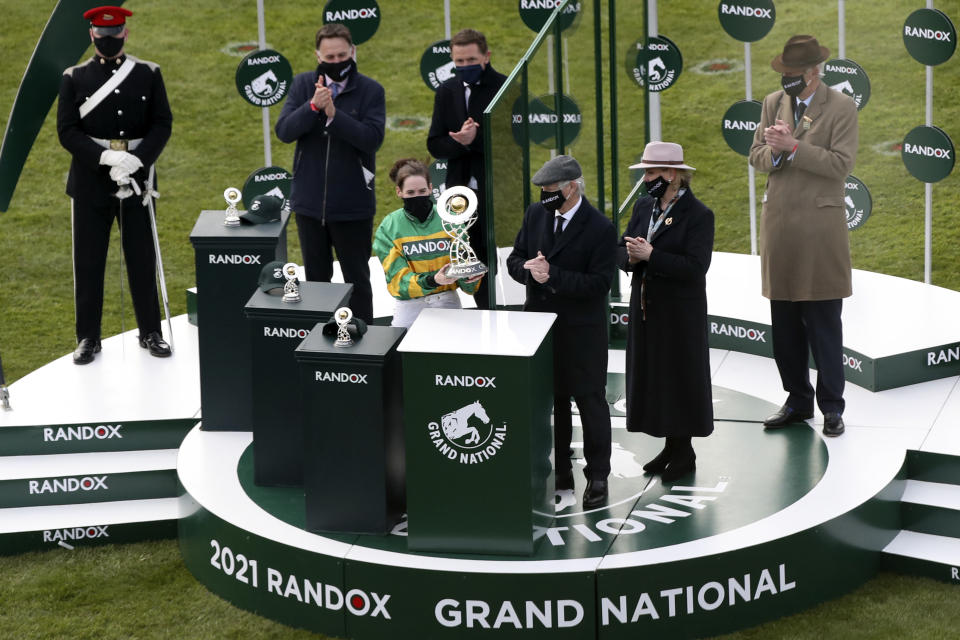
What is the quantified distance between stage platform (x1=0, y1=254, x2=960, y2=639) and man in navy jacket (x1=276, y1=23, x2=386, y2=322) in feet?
3.04

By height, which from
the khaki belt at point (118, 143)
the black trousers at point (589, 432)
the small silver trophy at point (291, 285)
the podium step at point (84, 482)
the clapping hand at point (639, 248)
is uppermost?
the khaki belt at point (118, 143)

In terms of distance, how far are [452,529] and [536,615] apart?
523 millimetres

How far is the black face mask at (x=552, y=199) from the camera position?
6934mm

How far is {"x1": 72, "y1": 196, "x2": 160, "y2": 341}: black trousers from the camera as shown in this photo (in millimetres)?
9125

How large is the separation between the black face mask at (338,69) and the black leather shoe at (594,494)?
2662 millimetres

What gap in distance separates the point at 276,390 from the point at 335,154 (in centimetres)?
159

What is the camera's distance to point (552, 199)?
6.94 meters

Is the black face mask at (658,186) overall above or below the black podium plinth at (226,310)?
above

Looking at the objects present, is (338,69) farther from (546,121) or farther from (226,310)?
(226,310)

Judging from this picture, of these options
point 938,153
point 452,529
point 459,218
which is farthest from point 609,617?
point 938,153

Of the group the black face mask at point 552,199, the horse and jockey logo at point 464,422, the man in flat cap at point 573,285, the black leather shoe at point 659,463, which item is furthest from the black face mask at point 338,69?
the black leather shoe at point 659,463

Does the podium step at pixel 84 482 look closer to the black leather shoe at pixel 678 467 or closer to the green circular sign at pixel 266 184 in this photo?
the black leather shoe at pixel 678 467

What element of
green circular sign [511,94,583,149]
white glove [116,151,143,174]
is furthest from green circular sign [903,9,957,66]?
white glove [116,151,143,174]

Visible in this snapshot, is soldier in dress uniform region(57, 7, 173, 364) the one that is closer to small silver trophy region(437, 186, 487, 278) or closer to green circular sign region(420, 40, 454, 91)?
green circular sign region(420, 40, 454, 91)
